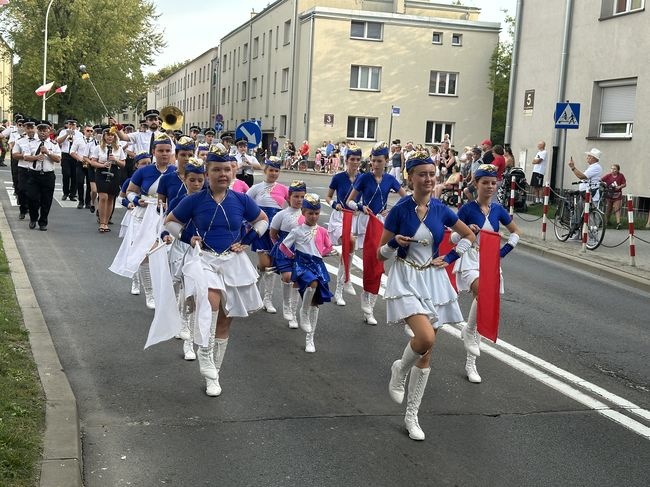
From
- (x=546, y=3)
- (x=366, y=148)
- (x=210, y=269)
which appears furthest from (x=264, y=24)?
(x=210, y=269)

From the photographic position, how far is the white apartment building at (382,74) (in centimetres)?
5056

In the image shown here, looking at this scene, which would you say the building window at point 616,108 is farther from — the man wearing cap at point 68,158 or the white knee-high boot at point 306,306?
the white knee-high boot at point 306,306

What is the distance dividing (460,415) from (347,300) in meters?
4.56

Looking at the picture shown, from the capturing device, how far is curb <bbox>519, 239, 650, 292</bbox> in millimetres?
13153

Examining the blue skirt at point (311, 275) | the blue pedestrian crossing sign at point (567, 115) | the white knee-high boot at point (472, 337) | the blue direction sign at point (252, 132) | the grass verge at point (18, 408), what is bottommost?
the grass verge at point (18, 408)

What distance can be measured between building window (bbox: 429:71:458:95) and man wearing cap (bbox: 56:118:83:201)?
110 ft

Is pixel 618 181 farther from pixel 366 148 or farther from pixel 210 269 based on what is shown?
pixel 366 148

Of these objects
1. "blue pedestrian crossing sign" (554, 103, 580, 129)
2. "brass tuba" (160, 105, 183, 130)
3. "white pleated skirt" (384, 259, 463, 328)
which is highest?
"blue pedestrian crossing sign" (554, 103, 580, 129)

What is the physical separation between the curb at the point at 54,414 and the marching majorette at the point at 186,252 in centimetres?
114

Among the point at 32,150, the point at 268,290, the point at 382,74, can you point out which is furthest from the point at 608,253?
the point at 382,74

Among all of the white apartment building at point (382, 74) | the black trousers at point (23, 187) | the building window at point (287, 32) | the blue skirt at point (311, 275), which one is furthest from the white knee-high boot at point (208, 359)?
the building window at point (287, 32)

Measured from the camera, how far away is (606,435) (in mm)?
5941

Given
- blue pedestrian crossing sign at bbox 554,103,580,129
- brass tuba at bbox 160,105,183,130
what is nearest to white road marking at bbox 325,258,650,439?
blue pedestrian crossing sign at bbox 554,103,580,129

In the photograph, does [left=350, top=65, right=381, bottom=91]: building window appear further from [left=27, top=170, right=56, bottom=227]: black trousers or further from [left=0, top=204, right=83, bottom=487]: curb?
[left=0, top=204, right=83, bottom=487]: curb
